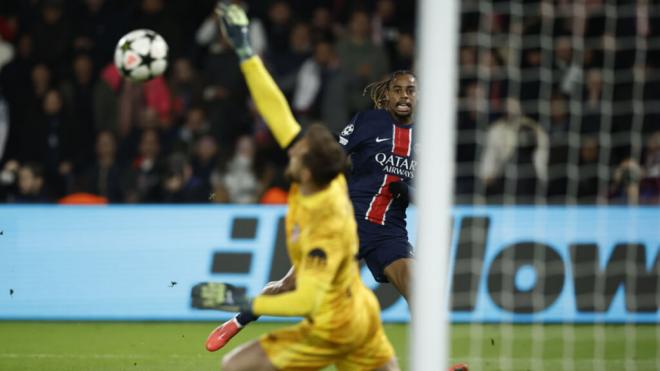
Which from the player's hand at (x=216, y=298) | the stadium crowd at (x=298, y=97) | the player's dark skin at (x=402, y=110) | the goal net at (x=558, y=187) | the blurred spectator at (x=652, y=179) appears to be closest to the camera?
the player's hand at (x=216, y=298)

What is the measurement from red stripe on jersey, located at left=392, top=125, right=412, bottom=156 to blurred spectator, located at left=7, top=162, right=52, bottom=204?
611 cm

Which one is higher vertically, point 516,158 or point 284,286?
point 516,158

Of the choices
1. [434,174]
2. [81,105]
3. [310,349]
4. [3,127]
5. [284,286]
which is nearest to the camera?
[434,174]

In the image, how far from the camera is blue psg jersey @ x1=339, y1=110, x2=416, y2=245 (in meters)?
7.32

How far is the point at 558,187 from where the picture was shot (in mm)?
11578

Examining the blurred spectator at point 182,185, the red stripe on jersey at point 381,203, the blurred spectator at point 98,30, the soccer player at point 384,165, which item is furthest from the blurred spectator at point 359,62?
the red stripe on jersey at point 381,203

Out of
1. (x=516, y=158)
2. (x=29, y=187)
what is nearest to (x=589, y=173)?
(x=516, y=158)

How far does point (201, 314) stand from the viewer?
10453 millimetres

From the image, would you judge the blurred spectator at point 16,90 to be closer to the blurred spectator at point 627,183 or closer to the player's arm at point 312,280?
the blurred spectator at point 627,183

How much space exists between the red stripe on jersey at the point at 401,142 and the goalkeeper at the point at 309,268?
77.3 inches

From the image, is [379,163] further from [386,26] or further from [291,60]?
[386,26]

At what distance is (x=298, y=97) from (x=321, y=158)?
27.1ft

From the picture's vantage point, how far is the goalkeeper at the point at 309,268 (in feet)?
16.9

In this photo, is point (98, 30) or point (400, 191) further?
point (98, 30)
